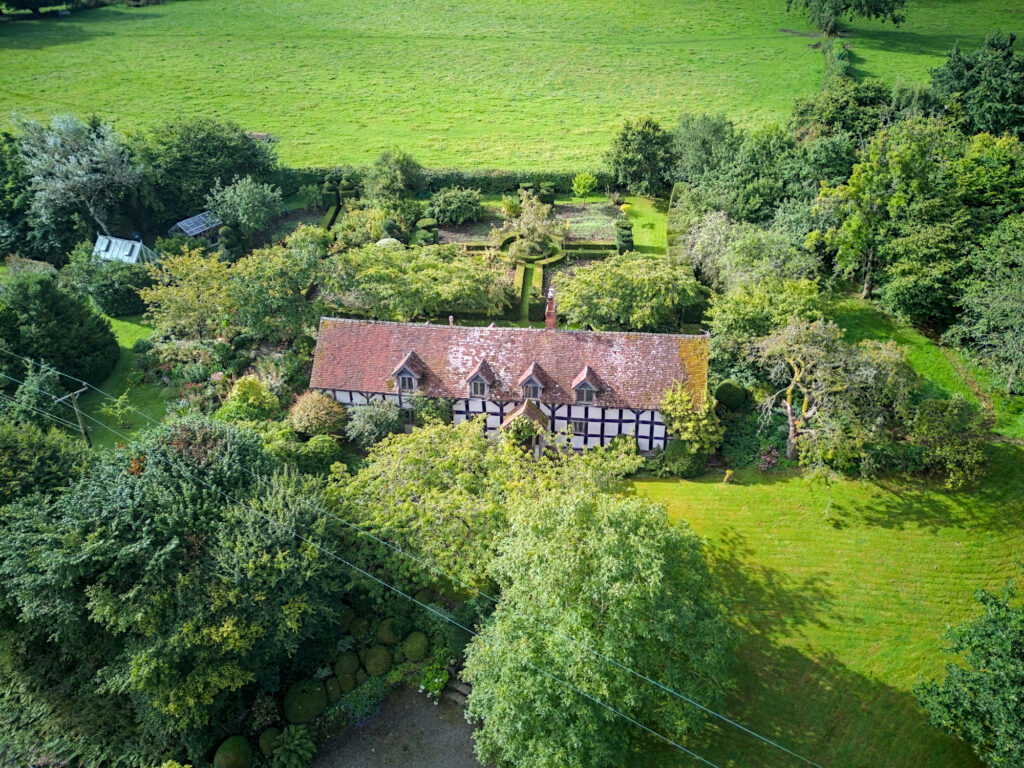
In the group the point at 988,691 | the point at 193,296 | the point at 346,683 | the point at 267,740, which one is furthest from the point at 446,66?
the point at 988,691

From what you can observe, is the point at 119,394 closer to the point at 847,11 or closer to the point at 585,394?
the point at 585,394

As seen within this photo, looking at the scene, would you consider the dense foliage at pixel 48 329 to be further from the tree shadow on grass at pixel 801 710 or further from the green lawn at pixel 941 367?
the green lawn at pixel 941 367

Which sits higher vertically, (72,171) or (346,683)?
(72,171)

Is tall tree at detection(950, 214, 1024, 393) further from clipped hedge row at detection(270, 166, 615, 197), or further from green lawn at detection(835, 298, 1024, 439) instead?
clipped hedge row at detection(270, 166, 615, 197)

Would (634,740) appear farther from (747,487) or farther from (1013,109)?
(1013,109)

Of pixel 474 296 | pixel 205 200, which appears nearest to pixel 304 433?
pixel 474 296
